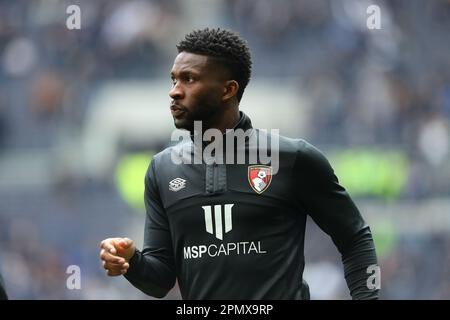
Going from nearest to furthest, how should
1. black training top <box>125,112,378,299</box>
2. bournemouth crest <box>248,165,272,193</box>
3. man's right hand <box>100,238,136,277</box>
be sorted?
man's right hand <box>100,238,136,277</box> → black training top <box>125,112,378,299</box> → bournemouth crest <box>248,165,272,193</box>

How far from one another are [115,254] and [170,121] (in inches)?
471

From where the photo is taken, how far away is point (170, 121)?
16531 mm

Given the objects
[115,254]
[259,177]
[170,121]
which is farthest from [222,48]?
[170,121]

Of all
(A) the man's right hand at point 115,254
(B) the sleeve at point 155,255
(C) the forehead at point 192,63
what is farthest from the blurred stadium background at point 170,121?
(A) the man's right hand at point 115,254

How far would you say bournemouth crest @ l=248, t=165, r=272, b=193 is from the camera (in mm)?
4832

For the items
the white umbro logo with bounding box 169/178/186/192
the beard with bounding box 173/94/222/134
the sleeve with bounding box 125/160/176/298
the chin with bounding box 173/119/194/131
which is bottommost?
the sleeve with bounding box 125/160/176/298

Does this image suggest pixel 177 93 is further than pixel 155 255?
No

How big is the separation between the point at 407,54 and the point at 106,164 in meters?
4.96

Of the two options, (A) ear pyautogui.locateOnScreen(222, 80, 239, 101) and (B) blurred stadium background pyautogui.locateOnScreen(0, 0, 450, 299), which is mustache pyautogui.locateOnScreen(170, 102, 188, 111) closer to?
(A) ear pyautogui.locateOnScreen(222, 80, 239, 101)

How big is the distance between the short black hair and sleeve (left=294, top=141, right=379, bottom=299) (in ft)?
1.57

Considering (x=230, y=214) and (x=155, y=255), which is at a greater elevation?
(x=230, y=214)

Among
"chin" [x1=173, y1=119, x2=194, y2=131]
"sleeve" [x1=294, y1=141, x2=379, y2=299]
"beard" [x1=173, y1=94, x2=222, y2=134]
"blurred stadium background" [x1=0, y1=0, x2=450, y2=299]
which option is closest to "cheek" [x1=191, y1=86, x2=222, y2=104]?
"beard" [x1=173, y1=94, x2=222, y2=134]

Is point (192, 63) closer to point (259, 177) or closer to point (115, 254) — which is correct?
point (259, 177)
